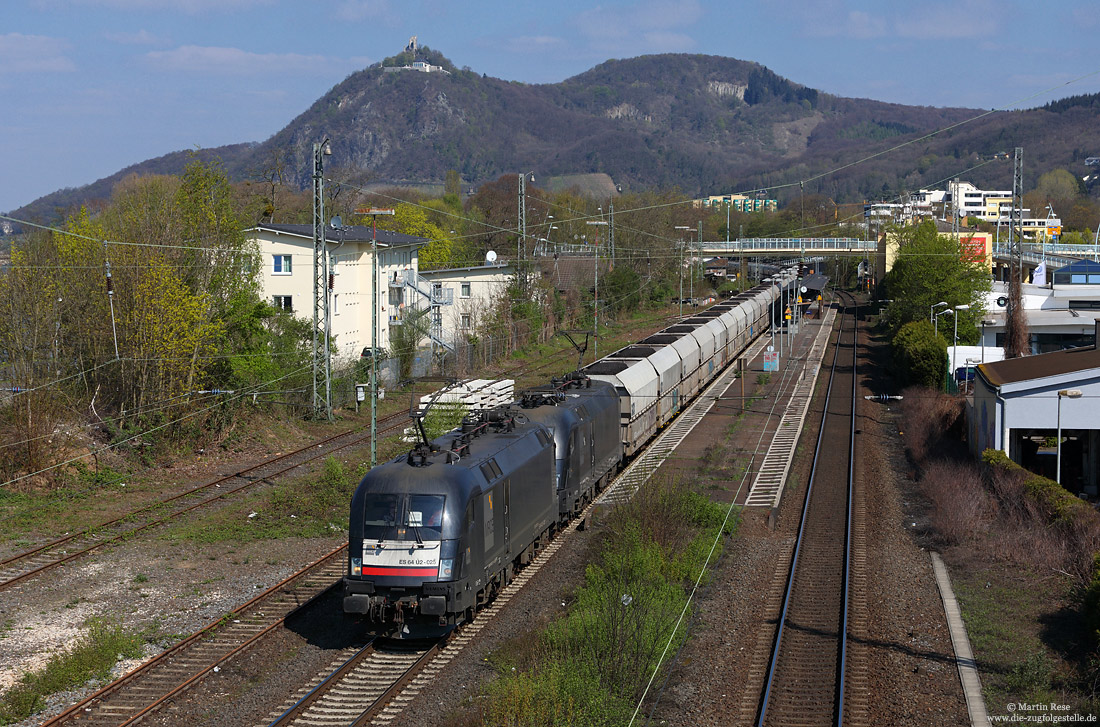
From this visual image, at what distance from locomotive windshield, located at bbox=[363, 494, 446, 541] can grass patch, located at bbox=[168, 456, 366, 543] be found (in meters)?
8.49

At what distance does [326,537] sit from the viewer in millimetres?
22938

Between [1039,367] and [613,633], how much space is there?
21.0m

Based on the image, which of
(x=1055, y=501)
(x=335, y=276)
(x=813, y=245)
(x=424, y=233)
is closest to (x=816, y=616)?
A: (x=1055, y=501)

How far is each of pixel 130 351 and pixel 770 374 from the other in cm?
3319

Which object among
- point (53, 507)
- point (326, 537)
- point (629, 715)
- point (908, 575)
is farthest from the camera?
point (53, 507)

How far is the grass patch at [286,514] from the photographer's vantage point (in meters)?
23.1

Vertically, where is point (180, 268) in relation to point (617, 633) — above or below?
above

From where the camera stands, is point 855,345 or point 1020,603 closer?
point 1020,603

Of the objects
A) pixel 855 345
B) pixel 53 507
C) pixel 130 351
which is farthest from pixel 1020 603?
pixel 855 345

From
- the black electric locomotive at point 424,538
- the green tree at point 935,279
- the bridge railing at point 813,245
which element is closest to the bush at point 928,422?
the green tree at point 935,279

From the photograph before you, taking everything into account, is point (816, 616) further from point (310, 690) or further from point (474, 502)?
point (310, 690)

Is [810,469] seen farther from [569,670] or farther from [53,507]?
[53,507]

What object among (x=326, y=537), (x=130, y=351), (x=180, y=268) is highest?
(x=180, y=268)

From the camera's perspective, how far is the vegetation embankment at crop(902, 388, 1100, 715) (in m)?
14.0
